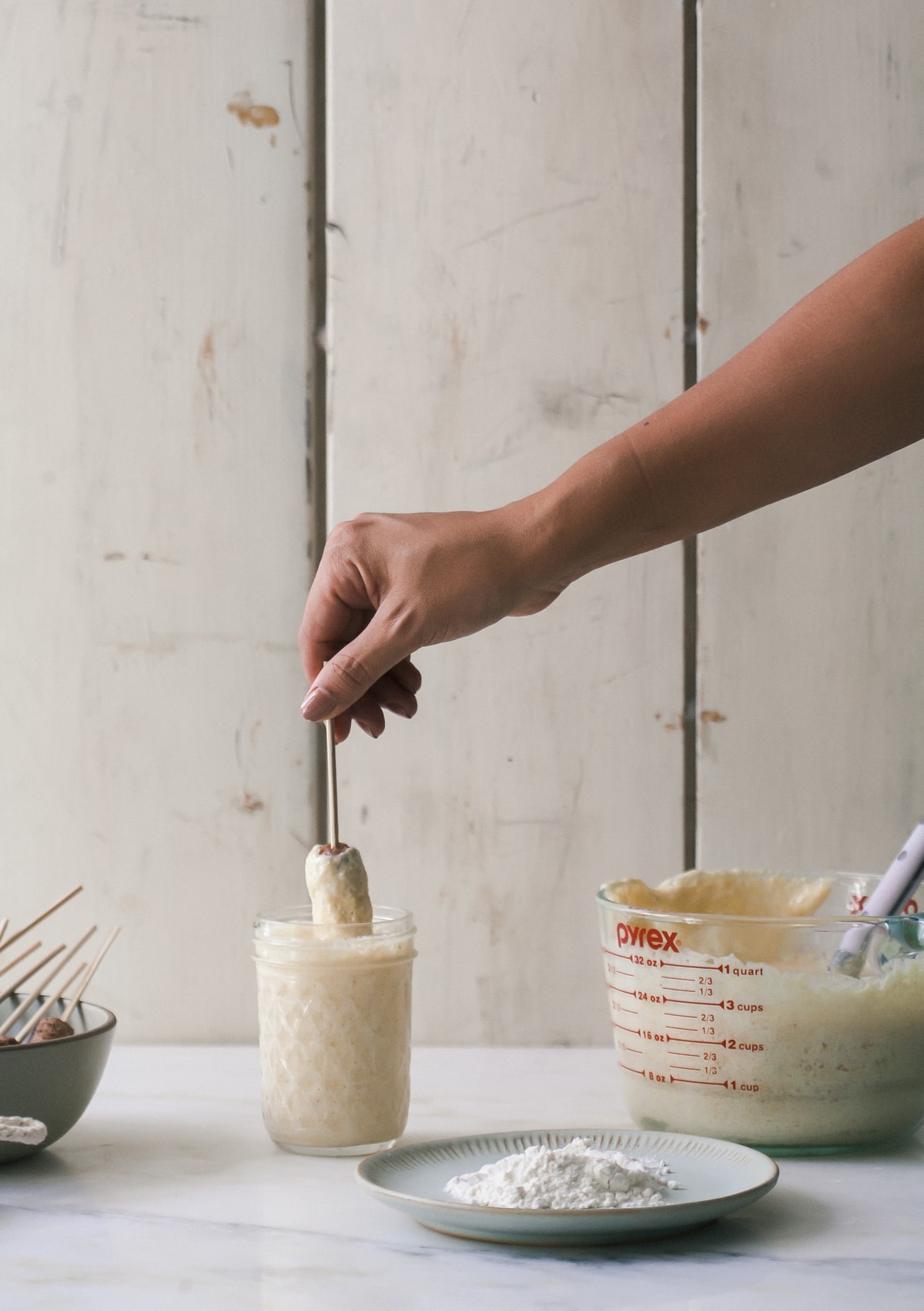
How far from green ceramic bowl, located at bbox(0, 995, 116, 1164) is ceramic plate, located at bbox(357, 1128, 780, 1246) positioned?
23 centimetres

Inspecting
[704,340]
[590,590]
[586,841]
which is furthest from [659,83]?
[586,841]

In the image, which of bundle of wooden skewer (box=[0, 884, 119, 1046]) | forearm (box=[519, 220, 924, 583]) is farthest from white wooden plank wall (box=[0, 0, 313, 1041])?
forearm (box=[519, 220, 924, 583])

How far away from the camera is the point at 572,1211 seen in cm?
70

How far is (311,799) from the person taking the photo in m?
1.28

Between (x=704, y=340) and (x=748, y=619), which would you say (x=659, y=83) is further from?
(x=748, y=619)

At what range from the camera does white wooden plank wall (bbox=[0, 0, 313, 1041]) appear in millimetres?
1275

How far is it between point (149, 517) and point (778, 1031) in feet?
2.60

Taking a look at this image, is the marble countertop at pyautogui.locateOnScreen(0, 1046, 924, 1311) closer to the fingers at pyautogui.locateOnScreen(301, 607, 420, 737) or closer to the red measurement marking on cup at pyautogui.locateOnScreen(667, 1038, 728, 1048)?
the red measurement marking on cup at pyautogui.locateOnScreen(667, 1038, 728, 1048)

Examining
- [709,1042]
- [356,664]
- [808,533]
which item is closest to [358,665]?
[356,664]

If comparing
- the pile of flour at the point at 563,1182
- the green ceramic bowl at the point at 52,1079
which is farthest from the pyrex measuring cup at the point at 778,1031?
the green ceramic bowl at the point at 52,1079

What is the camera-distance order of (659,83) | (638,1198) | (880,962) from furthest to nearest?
(659,83)
(880,962)
(638,1198)

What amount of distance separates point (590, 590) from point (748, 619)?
16 cm

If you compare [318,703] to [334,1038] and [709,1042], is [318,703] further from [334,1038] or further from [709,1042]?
[709,1042]

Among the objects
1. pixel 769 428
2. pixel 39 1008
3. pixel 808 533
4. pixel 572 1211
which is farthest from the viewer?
pixel 808 533
